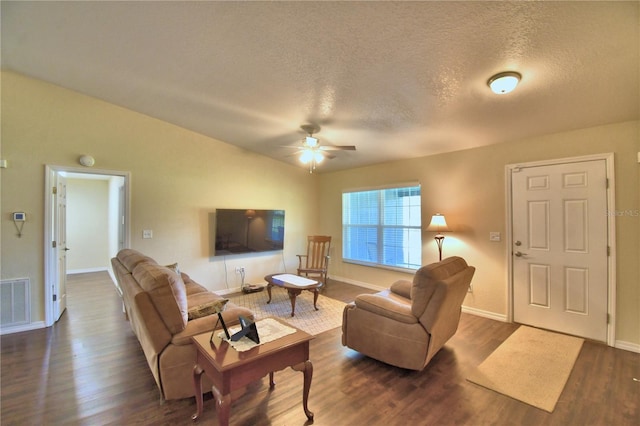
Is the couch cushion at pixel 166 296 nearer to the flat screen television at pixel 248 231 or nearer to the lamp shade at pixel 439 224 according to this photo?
the flat screen television at pixel 248 231

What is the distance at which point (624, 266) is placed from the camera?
2910 mm

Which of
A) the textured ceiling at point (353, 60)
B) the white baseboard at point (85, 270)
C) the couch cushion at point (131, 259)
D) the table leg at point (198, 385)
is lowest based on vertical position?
the white baseboard at point (85, 270)

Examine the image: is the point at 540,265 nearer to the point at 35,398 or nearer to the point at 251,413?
the point at 251,413

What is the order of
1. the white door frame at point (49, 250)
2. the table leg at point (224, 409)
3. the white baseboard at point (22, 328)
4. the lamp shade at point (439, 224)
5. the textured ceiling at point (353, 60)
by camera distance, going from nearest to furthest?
the table leg at point (224, 409)
the textured ceiling at point (353, 60)
the white baseboard at point (22, 328)
the white door frame at point (49, 250)
the lamp shade at point (439, 224)

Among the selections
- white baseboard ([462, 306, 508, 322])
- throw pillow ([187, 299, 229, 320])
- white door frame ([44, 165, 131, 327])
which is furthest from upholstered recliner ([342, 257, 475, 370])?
white door frame ([44, 165, 131, 327])

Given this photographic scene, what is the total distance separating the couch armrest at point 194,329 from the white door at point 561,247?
12.2 ft

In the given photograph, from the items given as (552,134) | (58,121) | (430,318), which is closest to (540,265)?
(552,134)

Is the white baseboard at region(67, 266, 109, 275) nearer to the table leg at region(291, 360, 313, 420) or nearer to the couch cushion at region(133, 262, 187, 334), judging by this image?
the couch cushion at region(133, 262, 187, 334)

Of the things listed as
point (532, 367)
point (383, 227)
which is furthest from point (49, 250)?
point (532, 367)

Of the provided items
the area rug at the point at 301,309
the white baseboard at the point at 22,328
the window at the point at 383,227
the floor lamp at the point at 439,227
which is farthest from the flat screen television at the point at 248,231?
the floor lamp at the point at 439,227

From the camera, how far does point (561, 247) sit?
10.7ft

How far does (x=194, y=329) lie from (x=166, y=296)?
12.9 inches

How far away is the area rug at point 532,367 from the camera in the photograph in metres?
2.17

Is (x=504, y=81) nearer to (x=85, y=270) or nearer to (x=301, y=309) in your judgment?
(x=301, y=309)
